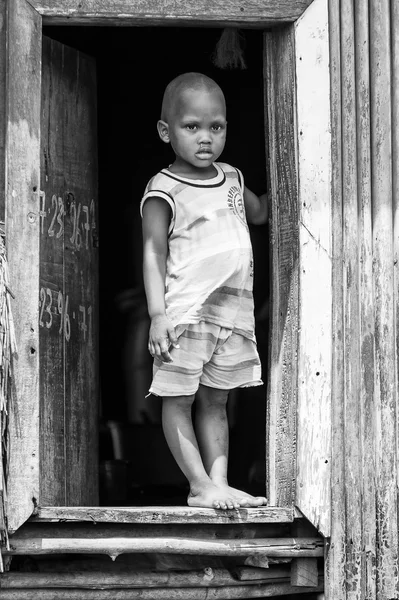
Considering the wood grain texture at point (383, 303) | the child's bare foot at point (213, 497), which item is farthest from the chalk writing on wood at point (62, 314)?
the wood grain texture at point (383, 303)

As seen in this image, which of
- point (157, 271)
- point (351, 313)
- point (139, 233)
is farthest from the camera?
point (139, 233)

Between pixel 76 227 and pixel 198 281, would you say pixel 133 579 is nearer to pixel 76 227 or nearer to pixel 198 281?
pixel 198 281

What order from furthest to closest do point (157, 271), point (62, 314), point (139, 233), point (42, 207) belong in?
point (139, 233)
point (62, 314)
point (42, 207)
point (157, 271)

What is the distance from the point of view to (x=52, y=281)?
195 inches

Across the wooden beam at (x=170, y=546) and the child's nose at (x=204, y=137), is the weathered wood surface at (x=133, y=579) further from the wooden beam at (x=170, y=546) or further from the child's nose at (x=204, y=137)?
the child's nose at (x=204, y=137)

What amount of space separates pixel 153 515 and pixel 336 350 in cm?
90

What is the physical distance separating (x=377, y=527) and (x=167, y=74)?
3049 millimetres

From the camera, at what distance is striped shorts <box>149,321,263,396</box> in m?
4.65

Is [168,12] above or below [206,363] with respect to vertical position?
above

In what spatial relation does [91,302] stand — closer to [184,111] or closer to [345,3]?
[184,111]

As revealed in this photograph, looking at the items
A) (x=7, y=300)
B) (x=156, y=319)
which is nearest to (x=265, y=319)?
(x=156, y=319)

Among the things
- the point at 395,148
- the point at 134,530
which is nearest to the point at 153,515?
the point at 134,530

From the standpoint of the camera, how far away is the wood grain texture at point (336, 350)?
445 cm

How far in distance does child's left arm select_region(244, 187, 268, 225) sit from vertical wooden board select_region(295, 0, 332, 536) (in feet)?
1.38
